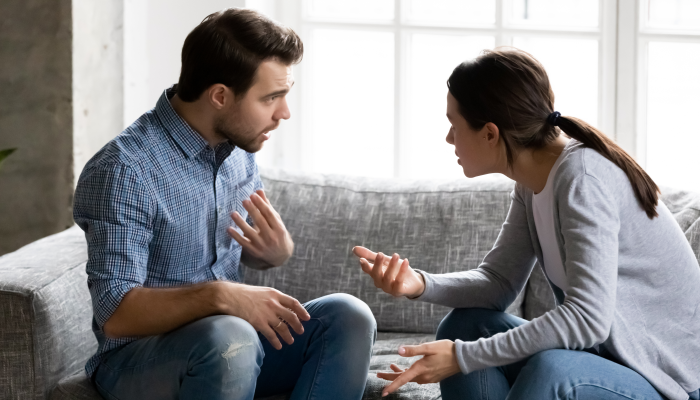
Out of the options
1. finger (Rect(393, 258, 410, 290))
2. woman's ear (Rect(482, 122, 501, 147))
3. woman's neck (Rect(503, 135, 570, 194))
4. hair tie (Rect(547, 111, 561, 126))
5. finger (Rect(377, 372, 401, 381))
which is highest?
hair tie (Rect(547, 111, 561, 126))

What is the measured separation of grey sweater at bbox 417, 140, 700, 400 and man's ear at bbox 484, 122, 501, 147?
5.2 inches

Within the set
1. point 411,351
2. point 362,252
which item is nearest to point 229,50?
point 362,252

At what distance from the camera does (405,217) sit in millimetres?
1969

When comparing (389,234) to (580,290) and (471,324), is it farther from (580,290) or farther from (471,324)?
(580,290)

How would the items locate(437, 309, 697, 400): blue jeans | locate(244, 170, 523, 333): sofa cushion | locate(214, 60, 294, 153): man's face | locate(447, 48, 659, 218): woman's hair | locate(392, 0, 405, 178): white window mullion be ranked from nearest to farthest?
locate(437, 309, 697, 400): blue jeans, locate(447, 48, 659, 218): woman's hair, locate(214, 60, 294, 153): man's face, locate(244, 170, 523, 333): sofa cushion, locate(392, 0, 405, 178): white window mullion

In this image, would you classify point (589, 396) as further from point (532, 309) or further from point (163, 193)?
point (163, 193)

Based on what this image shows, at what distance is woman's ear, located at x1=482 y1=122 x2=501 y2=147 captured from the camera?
4.31ft

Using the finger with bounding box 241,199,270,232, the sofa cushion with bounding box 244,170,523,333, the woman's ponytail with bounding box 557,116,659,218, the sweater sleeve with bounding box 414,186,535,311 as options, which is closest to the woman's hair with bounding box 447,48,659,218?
the woman's ponytail with bounding box 557,116,659,218

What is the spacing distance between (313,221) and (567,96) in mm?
1155

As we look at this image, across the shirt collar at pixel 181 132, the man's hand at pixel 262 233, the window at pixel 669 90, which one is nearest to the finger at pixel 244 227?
the man's hand at pixel 262 233

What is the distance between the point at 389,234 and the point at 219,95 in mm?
683

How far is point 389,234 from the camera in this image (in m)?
1.95

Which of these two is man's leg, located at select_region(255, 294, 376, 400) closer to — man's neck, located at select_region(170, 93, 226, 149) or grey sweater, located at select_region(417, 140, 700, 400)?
grey sweater, located at select_region(417, 140, 700, 400)

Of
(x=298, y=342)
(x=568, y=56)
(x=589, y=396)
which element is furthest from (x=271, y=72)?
(x=568, y=56)
